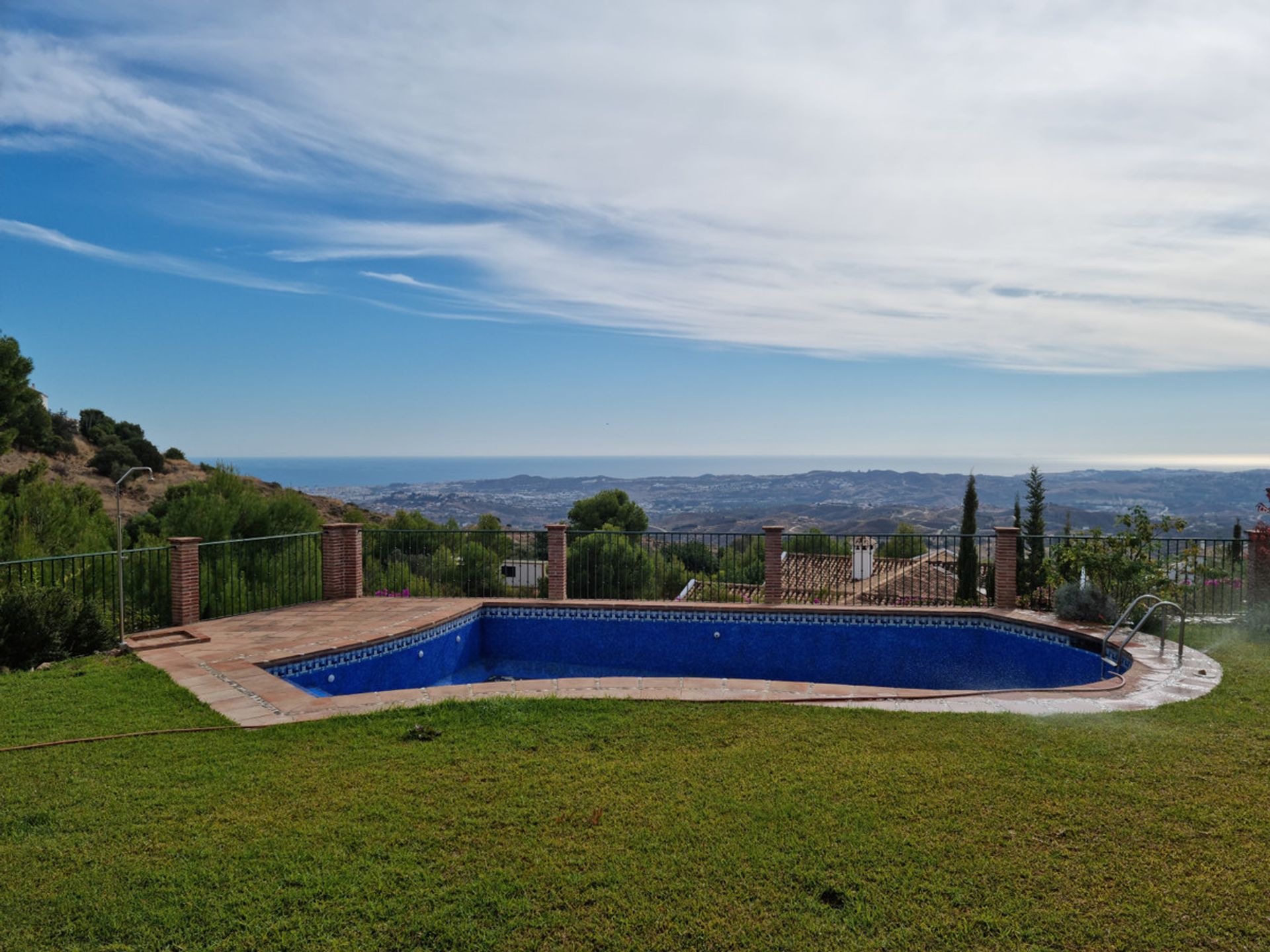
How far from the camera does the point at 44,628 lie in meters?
7.42

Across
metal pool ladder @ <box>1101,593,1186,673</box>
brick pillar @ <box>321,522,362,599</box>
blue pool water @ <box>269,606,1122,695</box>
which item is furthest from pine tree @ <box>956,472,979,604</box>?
brick pillar @ <box>321,522,362,599</box>

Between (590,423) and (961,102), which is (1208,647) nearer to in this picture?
(961,102)

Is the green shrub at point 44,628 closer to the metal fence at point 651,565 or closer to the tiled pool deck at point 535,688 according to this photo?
the tiled pool deck at point 535,688

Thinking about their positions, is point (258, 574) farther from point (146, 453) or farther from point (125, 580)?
point (146, 453)

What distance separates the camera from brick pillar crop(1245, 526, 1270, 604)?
9555 mm

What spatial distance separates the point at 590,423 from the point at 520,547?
30155mm

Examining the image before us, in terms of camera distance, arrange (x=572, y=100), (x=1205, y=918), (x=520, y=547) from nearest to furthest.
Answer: (x=1205, y=918) < (x=572, y=100) < (x=520, y=547)

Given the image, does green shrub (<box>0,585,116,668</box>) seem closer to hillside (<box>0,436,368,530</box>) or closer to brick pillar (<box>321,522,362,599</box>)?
brick pillar (<box>321,522,362,599</box>)

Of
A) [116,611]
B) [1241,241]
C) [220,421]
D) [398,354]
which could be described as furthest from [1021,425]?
[220,421]

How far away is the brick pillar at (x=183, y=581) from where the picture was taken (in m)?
9.10

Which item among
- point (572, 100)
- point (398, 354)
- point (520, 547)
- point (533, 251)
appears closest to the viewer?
point (572, 100)

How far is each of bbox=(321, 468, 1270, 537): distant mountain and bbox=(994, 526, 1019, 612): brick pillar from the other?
21.7 ft

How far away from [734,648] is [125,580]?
812 cm

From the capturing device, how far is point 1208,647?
8.05 m
